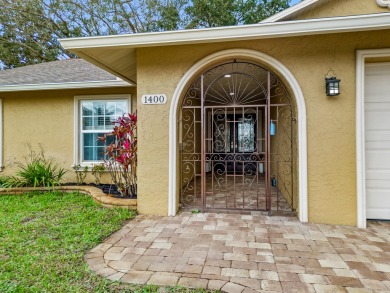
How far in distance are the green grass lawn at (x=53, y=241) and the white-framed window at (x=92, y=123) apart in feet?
4.65

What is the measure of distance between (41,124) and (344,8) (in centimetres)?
744

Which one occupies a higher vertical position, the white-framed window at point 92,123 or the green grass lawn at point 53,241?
the white-framed window at point 92,123

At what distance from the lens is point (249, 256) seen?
98.3 inches

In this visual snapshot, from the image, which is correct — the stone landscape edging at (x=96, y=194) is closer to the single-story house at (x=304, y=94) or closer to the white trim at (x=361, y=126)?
the single-story house at (x=304, y=94)

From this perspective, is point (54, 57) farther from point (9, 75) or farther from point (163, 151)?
point (163, 151)

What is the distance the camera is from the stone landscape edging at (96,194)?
412cm

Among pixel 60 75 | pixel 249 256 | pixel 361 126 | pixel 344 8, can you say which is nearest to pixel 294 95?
pixel 361 126

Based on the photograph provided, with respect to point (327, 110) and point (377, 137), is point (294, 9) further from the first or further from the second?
point (377, 137)

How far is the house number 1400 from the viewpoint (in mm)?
3875

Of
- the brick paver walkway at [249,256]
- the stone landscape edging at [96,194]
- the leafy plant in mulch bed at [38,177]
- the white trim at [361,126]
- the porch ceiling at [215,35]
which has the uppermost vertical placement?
the porch ceiling at [215,35]

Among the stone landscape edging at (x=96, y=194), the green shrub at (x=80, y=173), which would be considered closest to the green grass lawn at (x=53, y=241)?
the stone landscape edging at (x=96, y=194)

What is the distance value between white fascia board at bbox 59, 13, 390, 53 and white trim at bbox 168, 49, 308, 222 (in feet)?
1.17

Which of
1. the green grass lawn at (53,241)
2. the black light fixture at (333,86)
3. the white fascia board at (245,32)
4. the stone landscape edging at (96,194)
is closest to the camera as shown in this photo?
the green grass lawn at (53,241)

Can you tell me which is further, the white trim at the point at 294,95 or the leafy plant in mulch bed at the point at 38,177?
the leafy plant in mulch bed at the point at 38,177
